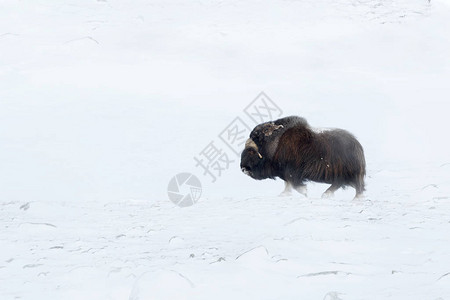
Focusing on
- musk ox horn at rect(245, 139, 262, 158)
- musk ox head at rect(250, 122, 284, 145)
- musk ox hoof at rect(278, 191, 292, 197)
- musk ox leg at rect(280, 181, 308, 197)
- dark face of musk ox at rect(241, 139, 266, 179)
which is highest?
musk ox head at rect(250, 122, 284, 145)

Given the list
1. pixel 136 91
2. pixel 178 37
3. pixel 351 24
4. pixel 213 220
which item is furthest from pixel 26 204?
pixel 351 24

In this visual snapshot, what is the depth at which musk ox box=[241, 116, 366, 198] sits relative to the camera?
221 inches

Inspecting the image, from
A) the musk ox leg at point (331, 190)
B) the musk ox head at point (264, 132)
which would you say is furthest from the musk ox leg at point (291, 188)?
the musk ox head at point (264, 132)

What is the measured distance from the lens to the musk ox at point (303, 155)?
5.60 meters

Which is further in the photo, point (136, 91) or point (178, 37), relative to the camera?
point (178, 37)

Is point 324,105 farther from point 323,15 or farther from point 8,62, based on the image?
point 8,62

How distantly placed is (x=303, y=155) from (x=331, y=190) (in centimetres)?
38

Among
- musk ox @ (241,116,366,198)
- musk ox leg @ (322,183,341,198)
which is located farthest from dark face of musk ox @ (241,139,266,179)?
musk ox leg @ (322,183,341,198)

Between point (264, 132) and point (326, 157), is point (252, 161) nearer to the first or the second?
point (264, 132)

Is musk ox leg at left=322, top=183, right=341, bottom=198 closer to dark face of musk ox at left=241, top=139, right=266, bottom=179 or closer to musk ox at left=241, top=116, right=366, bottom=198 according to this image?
musk ox at left=241, top=116, right=366, bottom=198

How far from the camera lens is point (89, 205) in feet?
18.2

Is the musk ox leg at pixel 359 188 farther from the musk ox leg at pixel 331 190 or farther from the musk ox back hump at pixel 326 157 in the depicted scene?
the musk ox leg at pixel 331 190

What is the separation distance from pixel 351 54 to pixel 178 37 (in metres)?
3.13

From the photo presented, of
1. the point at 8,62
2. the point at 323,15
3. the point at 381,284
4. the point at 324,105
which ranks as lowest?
the point at 381,284
